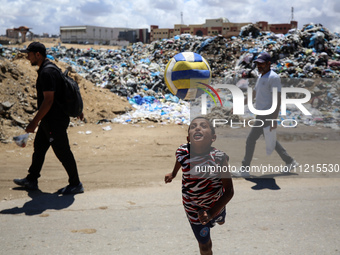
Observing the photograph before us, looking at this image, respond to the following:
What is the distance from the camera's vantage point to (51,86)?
411 cm

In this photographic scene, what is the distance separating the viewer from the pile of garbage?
1166 cm

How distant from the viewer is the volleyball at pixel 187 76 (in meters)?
3.50

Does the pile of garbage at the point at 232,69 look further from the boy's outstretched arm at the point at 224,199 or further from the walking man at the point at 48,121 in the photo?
the boy's outstretched arm at the point at 224,199

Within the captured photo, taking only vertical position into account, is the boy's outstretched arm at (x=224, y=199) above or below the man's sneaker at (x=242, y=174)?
above

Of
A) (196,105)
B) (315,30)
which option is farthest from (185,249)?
(315,30)

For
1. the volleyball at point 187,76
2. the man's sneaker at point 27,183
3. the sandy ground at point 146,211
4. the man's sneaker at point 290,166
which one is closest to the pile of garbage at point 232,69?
the sandy ground at point 146,211

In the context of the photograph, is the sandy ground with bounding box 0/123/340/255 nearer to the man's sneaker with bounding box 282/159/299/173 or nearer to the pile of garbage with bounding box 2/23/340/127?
the man's sneaker with bounding box 282/159/299/173

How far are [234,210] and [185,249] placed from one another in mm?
1111

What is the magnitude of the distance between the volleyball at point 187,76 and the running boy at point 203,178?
1.33 meters

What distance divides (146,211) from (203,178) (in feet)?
6.41

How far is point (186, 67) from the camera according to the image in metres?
3.50

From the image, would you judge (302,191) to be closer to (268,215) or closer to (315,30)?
(268,215)

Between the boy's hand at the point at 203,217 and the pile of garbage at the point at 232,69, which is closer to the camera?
the boy's hand at the point at 203,217

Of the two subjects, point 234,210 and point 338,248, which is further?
point 234,210
